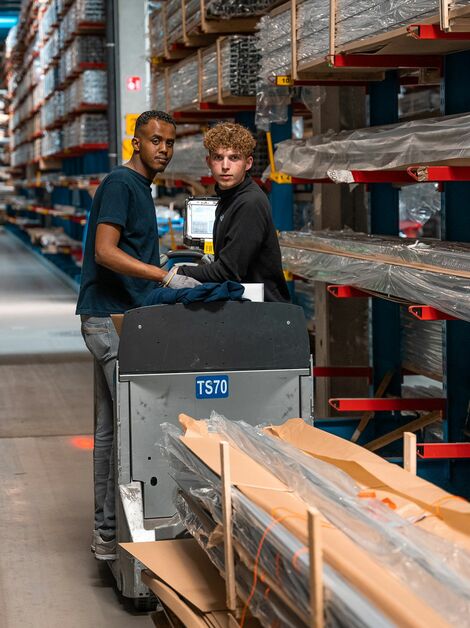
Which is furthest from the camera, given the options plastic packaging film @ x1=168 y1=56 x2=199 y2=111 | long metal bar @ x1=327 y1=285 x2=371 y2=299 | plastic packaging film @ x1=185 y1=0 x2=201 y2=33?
plastic packaging film @ x1=168 y1=56 x2=199 y2=111

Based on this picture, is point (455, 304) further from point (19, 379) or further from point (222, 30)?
point (19, 379)

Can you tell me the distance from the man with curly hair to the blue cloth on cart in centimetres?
16

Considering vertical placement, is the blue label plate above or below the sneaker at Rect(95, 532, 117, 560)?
above

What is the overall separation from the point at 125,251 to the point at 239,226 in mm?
578

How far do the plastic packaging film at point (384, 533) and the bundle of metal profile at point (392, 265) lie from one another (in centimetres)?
155

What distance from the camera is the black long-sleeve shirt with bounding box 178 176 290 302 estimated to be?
13.6 feet

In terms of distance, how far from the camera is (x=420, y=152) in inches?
197

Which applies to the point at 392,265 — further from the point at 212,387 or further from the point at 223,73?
the point at 223,73

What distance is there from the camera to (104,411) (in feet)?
15.3

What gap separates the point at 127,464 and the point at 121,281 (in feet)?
2.67

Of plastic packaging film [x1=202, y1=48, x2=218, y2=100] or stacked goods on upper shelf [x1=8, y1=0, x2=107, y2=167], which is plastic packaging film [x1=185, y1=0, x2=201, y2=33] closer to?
plastic packaging film [x1=202, y1=48, x2=218, y2=100]

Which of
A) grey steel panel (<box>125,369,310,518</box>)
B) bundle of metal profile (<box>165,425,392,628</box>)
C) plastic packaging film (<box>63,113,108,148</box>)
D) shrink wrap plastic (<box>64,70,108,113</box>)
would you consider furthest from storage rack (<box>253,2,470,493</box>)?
plastic packaging film (<box>63,113,108,148</box>)

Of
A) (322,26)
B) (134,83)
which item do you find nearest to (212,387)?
(322,26)

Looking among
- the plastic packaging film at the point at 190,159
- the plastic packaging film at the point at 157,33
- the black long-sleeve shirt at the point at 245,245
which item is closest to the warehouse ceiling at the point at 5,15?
the plastic packaging film at the point at 157,33
